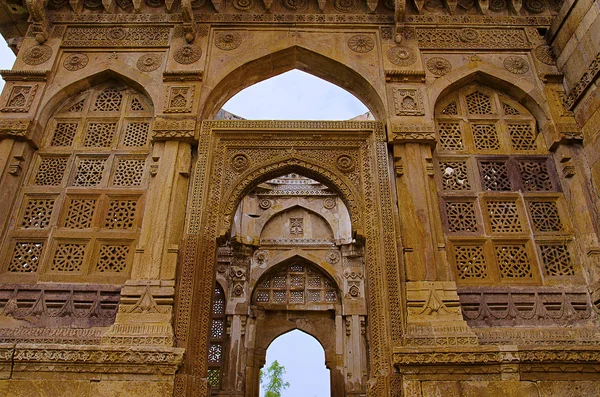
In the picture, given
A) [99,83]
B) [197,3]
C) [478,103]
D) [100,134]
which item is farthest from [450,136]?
[99,83]

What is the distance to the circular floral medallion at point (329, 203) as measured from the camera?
12.3m

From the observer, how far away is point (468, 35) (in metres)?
7.00

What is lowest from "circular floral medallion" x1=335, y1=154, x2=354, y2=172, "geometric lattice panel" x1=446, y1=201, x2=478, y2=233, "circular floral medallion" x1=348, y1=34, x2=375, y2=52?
"geometric lattice panel" x1=446, y1=201, x2=478, y2=233

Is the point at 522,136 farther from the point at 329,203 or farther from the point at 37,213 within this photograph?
the point at 37,213

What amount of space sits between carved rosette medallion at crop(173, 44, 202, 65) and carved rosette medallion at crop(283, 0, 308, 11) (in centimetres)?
158

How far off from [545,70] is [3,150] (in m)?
7.56

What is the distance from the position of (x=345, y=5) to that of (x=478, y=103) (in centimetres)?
256

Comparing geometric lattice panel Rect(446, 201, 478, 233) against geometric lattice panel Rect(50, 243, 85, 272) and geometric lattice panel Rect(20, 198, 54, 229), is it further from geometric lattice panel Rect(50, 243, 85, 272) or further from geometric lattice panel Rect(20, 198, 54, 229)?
geometric lattice panel Rect(20, 198, 54, 229)

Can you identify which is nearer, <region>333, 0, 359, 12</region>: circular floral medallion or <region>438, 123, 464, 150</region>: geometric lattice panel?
<region>438, 123, 464, 150</region>: geometric lattice panel

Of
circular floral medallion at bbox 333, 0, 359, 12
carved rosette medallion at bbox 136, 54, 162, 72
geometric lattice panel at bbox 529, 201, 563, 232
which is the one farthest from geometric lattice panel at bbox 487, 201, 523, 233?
carved rosette medallion at bbox 136, 54, 162, 72

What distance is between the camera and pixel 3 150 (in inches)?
236

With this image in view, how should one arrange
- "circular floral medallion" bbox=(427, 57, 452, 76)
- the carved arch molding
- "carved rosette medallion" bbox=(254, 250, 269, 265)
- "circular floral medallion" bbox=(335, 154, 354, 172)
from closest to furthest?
the carved arch molding → "circular floral medallion" bbox=(335, 154, 354, 172) → "circular floral medallion" bbox=(427, 57, 452, 76) → "carved rosette medallion" bbox=(254, 250, 269, 265)

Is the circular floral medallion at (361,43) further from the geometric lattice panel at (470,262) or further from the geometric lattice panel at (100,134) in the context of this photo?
the geometric lattice panel at (100,134)

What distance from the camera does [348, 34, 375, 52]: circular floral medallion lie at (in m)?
6.91
